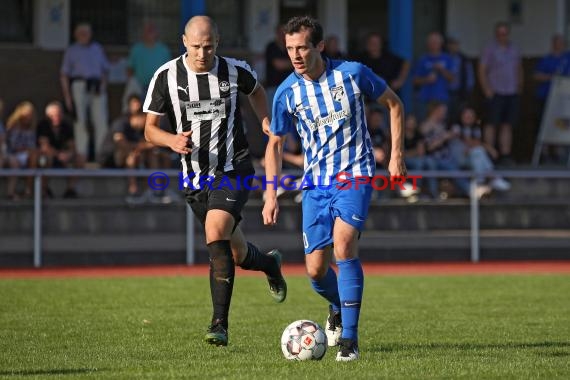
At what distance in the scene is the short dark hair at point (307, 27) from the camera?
752 centimetres

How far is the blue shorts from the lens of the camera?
760cm

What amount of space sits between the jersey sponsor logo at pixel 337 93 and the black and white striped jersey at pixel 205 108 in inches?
37.8

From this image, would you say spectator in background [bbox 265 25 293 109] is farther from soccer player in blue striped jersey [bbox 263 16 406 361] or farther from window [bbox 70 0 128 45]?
soccer player in blue striped jersey [bbox 263 16 406 361]

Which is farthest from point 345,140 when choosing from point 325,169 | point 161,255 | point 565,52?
point 565,52

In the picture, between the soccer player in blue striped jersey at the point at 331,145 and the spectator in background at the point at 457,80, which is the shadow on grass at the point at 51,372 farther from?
the spectator in background at the point at 457,80

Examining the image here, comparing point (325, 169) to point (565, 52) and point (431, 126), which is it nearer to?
point (431, 126)

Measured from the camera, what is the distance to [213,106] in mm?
8398

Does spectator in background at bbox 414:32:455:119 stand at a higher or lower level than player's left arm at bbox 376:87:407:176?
higher

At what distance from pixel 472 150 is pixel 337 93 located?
10.6 m

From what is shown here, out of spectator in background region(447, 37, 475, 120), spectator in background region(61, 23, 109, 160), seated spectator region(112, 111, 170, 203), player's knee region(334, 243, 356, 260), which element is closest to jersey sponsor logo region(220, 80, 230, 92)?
player's knee region(334, 243, 356, 260)

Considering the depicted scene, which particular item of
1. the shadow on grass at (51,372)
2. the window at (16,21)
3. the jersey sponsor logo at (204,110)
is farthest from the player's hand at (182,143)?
the window at (16,21)

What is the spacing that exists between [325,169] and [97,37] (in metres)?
14.1

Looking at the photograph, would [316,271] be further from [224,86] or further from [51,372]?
[51,372]

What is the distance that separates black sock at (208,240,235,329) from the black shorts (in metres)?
0.24
